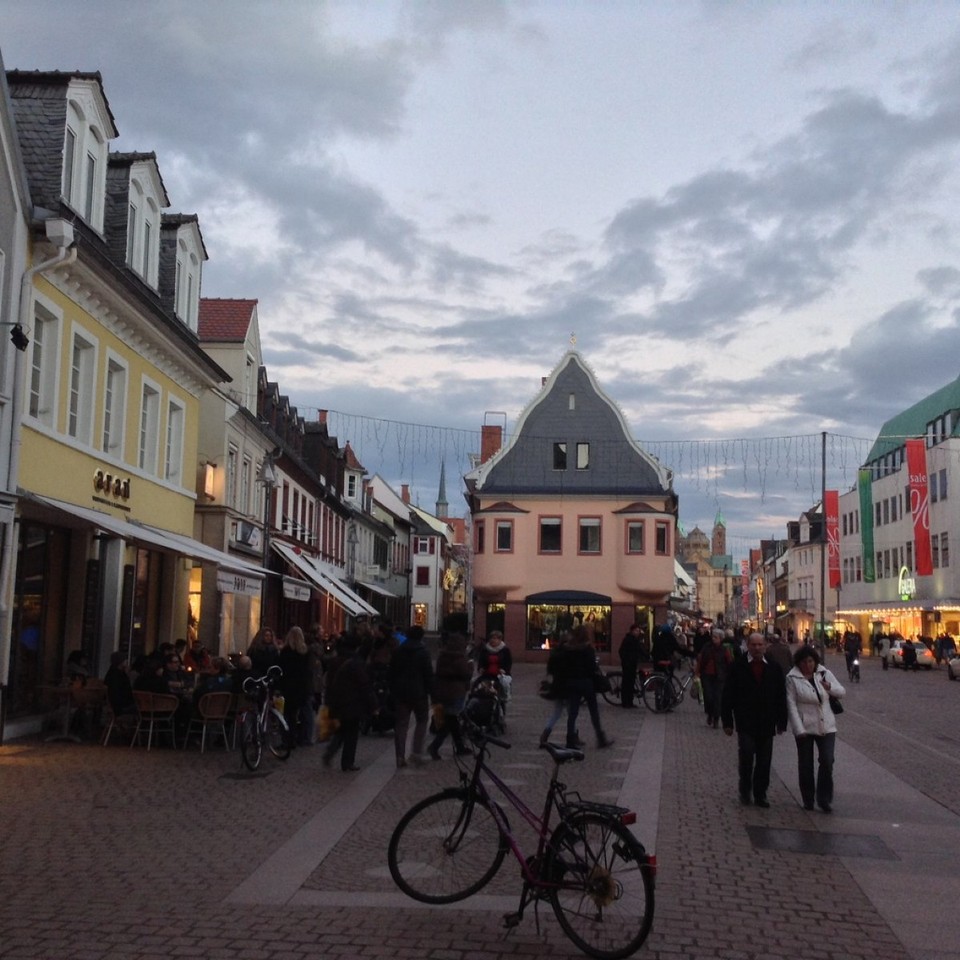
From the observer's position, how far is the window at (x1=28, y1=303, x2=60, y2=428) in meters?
16.2

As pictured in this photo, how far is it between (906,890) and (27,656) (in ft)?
41.1

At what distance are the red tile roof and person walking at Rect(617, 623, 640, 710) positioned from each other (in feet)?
46.1

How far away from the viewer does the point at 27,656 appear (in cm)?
1630

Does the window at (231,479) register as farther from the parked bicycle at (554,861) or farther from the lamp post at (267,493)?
the parked bicycle at (554,861)

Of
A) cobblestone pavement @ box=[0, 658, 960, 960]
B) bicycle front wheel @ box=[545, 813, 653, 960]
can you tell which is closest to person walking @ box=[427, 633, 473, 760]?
cobblestone pavement @ box=[0, 658, 960, 960]

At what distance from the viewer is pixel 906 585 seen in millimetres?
59875

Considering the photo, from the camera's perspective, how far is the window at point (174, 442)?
22844 millimetres

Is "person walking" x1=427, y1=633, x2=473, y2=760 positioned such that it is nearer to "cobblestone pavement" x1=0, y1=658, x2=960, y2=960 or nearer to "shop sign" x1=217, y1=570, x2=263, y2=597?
"cobblestone pavement" x1=0, y1=658, x2=960, y2=960

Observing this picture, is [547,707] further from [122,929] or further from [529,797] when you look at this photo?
[122,929]

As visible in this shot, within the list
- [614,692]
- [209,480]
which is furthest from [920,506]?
[209,480]

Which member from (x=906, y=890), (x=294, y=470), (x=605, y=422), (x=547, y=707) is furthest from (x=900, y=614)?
(x=906, y=890)

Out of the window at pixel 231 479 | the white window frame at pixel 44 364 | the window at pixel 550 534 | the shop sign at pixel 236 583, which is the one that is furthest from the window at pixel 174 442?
the window at pixel 550 534

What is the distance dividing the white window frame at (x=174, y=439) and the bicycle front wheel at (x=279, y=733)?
9233mm

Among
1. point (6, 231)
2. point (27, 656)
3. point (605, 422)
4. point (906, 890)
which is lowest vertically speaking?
point (906, 890)
